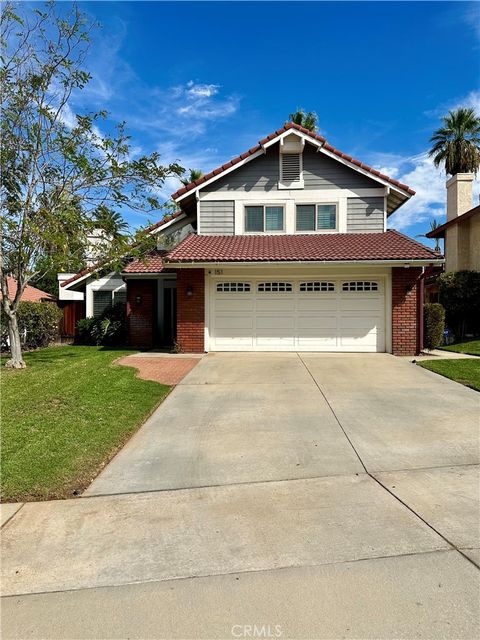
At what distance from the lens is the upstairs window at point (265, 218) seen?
14344 mm

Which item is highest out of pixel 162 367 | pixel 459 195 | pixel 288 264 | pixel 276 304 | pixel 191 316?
pixel 459 195

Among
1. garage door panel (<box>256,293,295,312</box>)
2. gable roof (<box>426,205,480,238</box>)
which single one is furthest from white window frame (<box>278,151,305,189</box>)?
gable roof (<box>426,205,480,238</box>)

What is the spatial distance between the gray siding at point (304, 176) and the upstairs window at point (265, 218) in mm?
628

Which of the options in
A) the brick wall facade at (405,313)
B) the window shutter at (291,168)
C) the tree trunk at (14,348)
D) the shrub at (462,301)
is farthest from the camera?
the shrub at (462,301)

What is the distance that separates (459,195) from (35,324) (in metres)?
22.0

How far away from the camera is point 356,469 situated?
14.5 feet

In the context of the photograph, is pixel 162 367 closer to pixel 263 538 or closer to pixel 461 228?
pixel 263 538

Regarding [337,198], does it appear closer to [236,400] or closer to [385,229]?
[385,229]

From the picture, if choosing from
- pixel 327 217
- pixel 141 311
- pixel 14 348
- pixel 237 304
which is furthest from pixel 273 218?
pixel 14 348

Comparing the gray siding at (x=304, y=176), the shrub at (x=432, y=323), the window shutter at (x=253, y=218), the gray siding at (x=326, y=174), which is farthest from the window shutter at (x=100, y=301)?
the shrub at (x=432, y=323)

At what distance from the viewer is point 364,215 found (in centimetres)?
1419

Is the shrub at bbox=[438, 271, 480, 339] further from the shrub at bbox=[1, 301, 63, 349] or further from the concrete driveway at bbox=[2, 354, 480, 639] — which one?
the shrub at bbox=[1, 301, 63, 349]

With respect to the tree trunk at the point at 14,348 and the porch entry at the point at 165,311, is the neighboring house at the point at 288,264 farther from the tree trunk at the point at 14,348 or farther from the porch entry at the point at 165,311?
the tree trunk at the point at 14,348

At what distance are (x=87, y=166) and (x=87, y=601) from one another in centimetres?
943
